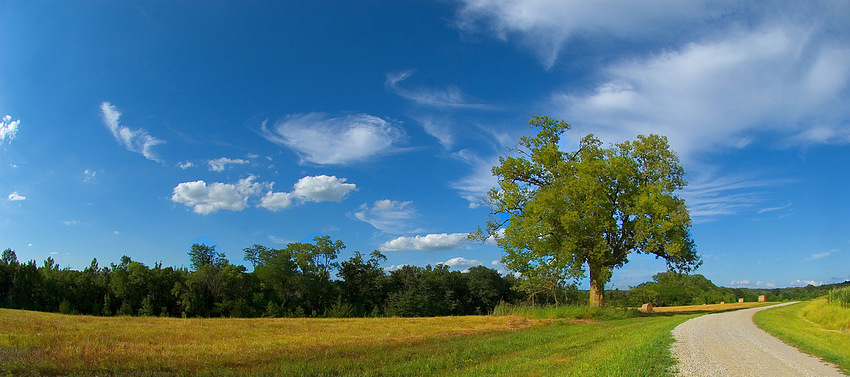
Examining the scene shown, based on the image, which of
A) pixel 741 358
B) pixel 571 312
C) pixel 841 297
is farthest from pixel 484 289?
pixel 741 358

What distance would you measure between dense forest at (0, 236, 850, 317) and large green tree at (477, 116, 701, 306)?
93.8 inches

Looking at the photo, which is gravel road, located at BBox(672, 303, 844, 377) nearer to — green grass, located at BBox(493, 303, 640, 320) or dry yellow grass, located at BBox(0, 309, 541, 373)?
dry yellow grass, located at BBox(0, 309, 541, 373)

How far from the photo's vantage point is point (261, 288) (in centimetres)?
4325

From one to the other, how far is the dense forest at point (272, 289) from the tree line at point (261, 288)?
0.09 metres

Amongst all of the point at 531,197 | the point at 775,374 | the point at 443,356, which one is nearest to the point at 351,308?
the point at 531,197

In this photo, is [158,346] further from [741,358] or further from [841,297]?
[841,297]

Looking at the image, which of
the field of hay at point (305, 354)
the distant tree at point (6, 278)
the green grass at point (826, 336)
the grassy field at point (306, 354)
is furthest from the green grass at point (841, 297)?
the distant tree at point (6, 278)

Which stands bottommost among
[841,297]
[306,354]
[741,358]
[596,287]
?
[741,358]

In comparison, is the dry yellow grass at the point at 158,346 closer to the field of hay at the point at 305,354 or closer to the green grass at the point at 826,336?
the field of hay at the point at 305,354

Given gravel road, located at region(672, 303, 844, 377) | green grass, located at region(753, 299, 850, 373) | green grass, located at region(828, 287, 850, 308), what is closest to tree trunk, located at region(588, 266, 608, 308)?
green grass, located at region(753, 299, 850, 373)

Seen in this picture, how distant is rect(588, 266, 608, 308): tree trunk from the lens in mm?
28448

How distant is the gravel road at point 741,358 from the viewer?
8305 mm

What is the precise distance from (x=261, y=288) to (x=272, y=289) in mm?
→ 1146

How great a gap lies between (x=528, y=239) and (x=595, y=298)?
255 inches
